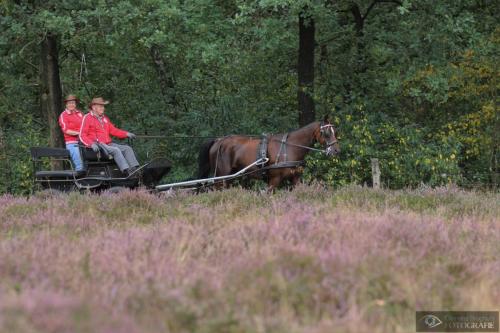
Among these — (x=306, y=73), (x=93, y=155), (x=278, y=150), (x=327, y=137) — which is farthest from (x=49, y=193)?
(x=306, y=73)

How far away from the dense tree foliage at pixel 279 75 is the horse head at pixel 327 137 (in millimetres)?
2313

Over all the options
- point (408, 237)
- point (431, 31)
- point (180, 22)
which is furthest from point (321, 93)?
point (408, 237)

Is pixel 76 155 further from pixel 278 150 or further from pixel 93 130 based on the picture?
pixel 278 150

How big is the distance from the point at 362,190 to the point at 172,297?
18.8ft

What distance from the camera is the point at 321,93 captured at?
1562 cm

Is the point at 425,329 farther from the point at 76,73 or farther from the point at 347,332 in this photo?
the point at 76,73

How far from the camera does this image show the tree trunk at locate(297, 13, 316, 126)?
15.0 metres

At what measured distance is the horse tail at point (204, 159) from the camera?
1278 cm

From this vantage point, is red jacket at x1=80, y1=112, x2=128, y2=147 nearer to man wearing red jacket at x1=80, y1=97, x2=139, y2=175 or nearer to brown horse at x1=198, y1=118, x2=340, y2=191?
man wearing red jacket at x1=80, y1=97, x2=139, y2=175

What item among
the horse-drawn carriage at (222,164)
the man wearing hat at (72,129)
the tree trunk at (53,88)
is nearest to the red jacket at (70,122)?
the man wearing hat at (72,129)

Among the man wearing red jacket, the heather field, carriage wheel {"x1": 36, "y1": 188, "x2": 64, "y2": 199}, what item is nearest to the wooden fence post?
the man wearing red jacket

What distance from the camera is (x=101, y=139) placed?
35.7 ft

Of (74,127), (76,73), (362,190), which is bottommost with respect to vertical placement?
(362,190)

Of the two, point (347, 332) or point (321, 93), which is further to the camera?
point (321, 93)
